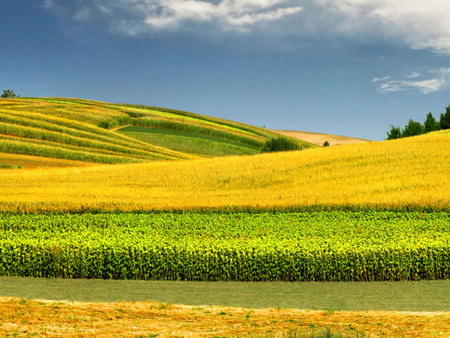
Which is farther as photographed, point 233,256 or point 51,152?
point 51,152

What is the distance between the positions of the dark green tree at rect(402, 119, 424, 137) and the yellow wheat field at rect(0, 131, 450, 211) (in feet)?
113

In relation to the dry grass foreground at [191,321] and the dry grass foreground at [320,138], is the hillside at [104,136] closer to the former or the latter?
the dry grass foreground at [320,138]

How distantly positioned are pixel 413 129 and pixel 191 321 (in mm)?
72663

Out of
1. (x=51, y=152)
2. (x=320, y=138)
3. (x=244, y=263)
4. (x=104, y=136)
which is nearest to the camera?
(x=244, y=263)

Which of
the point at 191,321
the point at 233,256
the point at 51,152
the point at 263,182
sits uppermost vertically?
the point at 51,152

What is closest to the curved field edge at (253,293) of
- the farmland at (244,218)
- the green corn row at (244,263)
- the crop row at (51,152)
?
the green corn row at (244,263)

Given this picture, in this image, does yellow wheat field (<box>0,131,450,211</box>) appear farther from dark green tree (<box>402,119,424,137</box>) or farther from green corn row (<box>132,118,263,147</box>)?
green corn row (<box>132,118,263,147</box>)

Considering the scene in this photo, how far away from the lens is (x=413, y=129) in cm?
7550

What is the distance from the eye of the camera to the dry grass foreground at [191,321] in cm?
966

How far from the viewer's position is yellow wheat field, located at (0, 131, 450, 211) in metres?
22.9

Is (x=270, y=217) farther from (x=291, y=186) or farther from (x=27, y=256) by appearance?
(x=27, y=256)

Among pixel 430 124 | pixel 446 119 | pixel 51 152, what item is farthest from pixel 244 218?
pixel 430 124

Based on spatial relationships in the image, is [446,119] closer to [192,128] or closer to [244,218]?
[192,128]

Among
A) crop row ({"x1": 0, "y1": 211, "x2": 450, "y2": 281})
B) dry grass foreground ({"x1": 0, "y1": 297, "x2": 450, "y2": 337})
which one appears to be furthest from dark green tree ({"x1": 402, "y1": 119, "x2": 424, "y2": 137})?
dry grass foreground ({"x1": 0, "y1": 297, "x2": 450, "y2": 337})
